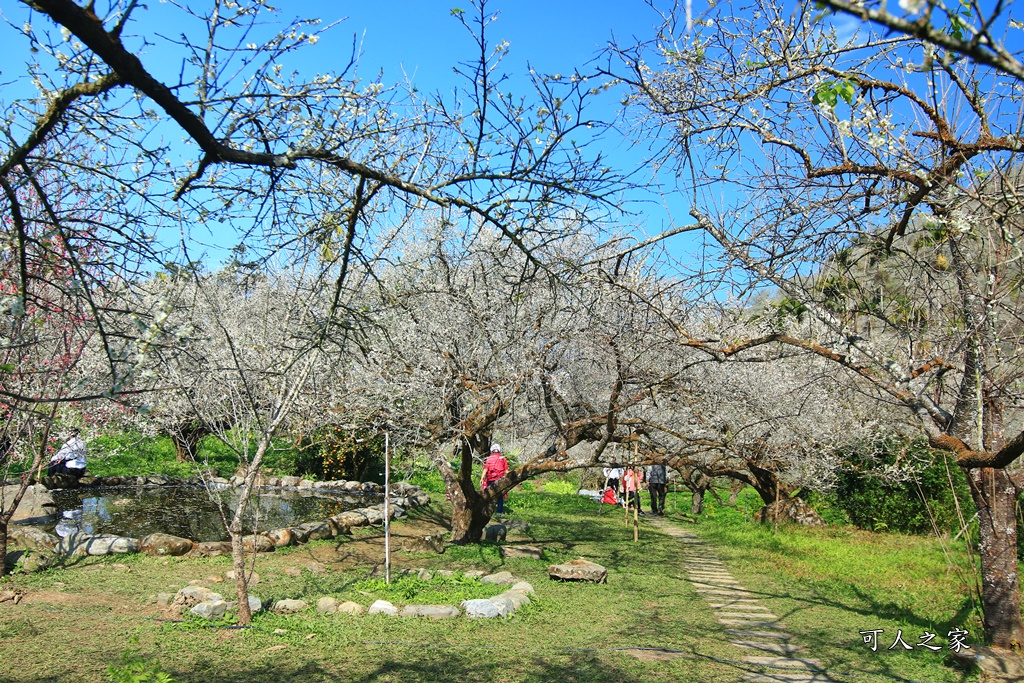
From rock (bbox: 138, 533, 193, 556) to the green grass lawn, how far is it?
442 mm

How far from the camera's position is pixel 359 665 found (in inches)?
196

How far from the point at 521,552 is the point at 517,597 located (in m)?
2.94

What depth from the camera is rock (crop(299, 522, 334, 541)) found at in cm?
1009

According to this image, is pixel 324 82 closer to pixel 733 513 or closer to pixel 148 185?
pixel 148 185

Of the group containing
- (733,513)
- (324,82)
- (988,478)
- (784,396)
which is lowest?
(733,513)

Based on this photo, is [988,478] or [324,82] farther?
[988,478]

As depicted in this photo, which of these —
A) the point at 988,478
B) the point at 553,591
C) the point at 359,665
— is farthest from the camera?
the point at 553,591

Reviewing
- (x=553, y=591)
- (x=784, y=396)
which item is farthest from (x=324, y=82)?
(x=784, y=396)

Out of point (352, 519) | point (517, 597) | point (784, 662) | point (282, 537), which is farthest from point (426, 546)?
point (784, 662)

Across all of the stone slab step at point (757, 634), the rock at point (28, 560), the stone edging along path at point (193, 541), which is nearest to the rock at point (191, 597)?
the stone edging along path at point (193, 541)

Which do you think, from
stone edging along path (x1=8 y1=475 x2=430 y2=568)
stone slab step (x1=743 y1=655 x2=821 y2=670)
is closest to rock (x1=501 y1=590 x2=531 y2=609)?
stone slab step (x1=743 y1=655 x2=821 y2=670)

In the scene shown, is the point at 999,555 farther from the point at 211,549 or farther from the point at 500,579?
the point at 211,549

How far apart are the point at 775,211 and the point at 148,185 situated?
412 cm

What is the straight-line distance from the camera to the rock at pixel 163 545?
8492 mm
